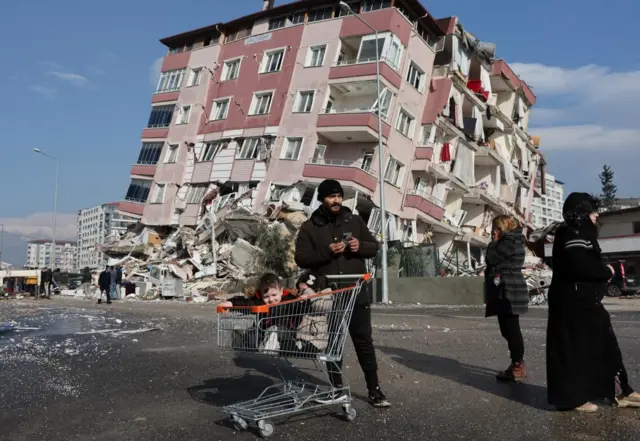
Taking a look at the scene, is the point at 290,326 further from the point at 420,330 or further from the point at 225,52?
the point at 225,52

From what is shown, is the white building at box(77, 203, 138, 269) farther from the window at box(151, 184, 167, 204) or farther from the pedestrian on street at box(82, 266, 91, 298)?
the window at box(151, 184, 167, 204)

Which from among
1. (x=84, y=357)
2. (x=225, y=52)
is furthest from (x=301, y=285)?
(x=225, y=52)

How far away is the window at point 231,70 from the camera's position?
1598 inches

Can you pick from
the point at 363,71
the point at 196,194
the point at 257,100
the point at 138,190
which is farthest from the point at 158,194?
the point at 363,71

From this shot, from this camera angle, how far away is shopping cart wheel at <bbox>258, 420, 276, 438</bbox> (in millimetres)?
4193

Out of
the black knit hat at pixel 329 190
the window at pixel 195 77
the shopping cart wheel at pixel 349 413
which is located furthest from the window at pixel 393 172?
the shopping cart wheel at pixel 349 413

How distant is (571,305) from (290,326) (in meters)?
2.37

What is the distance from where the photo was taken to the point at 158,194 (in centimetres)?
4350

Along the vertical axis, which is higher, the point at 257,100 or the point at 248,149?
the point at 257,100

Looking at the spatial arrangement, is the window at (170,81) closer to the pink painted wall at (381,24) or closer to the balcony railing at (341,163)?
the pink painted wall at (381,24)

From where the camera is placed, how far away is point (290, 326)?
4.52m

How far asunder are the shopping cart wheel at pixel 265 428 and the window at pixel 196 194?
36.4 meters

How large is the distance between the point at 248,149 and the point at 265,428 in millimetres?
34254

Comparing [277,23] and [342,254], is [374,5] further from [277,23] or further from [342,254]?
[342,254]
